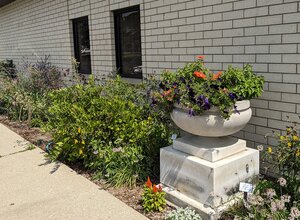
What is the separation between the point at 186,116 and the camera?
320 cm

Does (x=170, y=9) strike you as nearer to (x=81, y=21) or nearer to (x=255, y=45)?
(x=255, y=45)

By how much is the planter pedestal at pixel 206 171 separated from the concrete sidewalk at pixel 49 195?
19.6 inches

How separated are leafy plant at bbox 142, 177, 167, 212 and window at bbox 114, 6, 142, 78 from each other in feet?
10.3

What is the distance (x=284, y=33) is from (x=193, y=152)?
5.08ft

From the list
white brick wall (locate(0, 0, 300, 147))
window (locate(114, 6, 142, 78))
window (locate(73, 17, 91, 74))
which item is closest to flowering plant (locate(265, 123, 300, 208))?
white brick wall (locate(0, 0, 300, 147))

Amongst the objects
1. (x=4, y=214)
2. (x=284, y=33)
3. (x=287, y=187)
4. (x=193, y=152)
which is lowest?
(x=4, y=214)

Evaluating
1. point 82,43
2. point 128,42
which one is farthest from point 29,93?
point 128,42

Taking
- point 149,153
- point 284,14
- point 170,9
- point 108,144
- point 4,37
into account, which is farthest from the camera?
point 4,37

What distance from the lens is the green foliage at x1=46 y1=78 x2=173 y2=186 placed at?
401 cm

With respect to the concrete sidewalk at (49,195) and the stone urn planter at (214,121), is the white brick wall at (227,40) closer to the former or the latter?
the stone urn planter at (214,121)

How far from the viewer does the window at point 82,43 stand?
7641 millimetres

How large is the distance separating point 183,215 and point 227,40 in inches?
86.6

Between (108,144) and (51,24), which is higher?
(51,24)

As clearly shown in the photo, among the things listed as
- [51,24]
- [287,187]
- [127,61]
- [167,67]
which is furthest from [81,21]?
[287,187]
